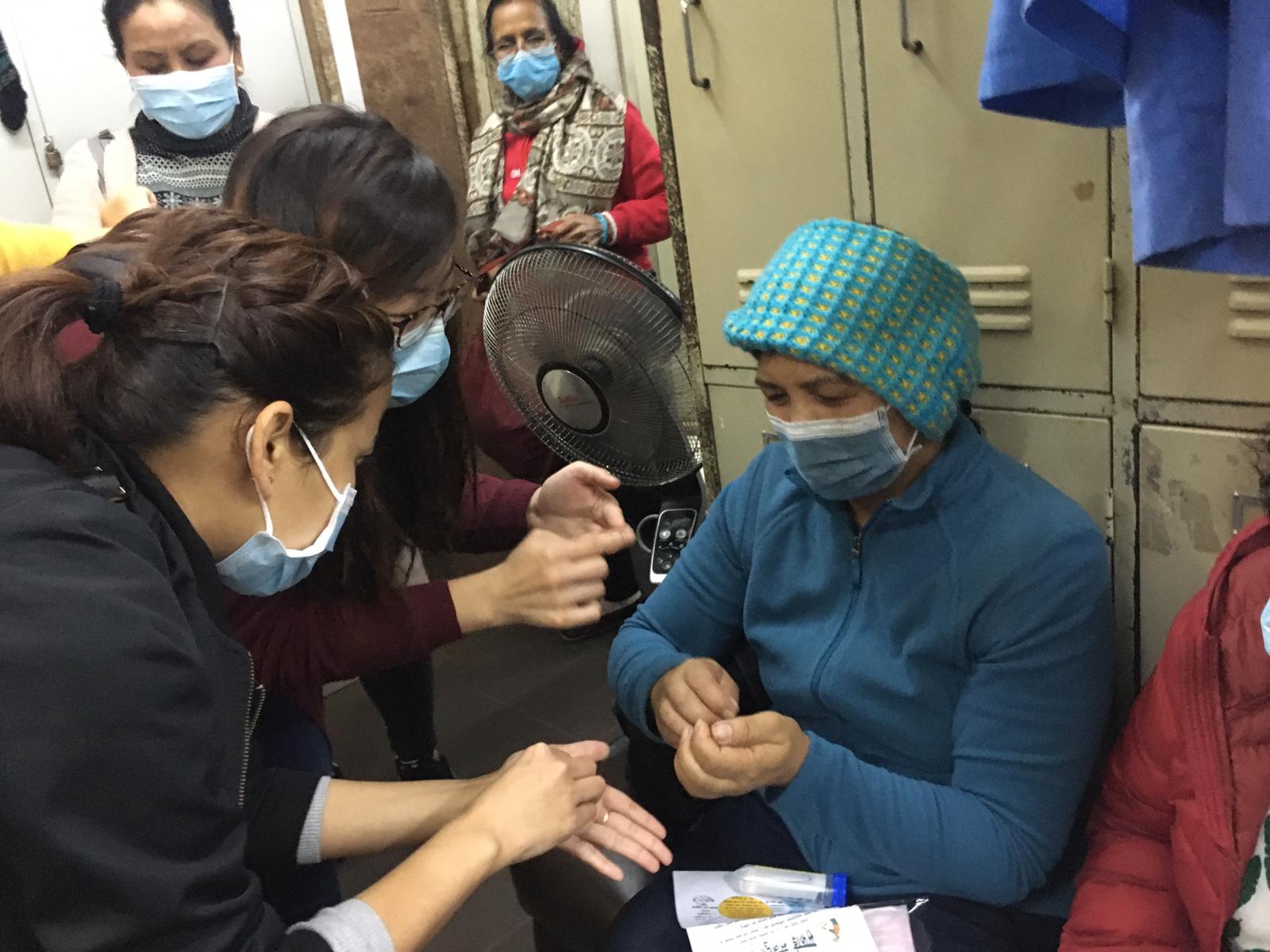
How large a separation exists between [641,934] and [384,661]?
0.51m

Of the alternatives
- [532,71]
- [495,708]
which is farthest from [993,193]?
[495,708]

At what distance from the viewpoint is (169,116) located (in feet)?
6.97

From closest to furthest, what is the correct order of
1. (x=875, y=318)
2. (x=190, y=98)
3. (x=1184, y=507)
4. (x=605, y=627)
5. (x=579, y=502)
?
(x=875, y=318) < (x=1184, y=507) < (x=579, y=502) < (x=190, y=98) < (x=605, y=627)

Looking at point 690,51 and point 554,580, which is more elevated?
point 690,51

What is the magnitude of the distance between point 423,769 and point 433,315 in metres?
1.26

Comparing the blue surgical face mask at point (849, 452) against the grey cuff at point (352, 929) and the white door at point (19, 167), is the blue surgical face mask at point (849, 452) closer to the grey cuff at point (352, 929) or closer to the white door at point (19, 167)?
the grey cuff at point (352, 929)

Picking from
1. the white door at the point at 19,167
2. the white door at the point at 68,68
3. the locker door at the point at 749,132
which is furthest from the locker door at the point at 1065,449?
the white door at the point at 19,167

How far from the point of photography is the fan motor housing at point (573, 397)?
158 cm

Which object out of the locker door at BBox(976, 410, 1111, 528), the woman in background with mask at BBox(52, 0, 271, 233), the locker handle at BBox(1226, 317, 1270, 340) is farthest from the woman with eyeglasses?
the woman in background with mask at BBox(52, 0, 271, 233)

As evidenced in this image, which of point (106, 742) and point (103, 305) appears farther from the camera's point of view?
point (103, 305)

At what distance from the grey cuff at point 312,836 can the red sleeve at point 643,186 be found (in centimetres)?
150

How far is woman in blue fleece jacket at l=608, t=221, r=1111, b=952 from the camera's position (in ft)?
3.54

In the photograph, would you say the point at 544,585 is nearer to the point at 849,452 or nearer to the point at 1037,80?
the point at 849,452

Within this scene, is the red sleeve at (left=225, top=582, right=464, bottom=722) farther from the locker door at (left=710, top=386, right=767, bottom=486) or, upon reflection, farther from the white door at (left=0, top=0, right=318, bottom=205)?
the white door at (left=0, top=0, right=318, bottom=205)
